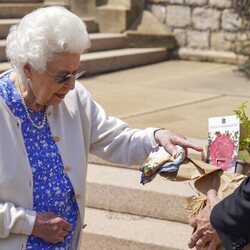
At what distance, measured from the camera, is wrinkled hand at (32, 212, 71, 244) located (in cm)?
294

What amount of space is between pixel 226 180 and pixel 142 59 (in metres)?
6.69

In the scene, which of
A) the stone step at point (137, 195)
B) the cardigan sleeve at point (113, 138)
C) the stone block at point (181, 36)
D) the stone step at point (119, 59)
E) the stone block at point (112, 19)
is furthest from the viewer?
the stone block at point (112, 19)

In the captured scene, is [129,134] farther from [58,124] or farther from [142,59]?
[142,59]

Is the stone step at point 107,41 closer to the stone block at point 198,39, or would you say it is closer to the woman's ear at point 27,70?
the stone block at point 198,39

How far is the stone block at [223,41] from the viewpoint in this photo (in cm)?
941

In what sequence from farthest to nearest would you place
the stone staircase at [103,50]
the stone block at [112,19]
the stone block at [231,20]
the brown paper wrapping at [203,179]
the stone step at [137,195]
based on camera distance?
the stone block at [112,19]
the stone block at [231,20]
the stone staircase at [103,50]
the stone step at [137,195]
the brown paper wrapping at [203,179]

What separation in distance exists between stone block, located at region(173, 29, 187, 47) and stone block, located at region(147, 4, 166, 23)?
220mm

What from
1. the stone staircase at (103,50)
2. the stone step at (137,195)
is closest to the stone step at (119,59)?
the stone staircase at (103,50)

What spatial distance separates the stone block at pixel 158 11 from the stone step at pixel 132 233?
5.49m

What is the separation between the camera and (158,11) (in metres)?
9.98

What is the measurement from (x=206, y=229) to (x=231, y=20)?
6739mm

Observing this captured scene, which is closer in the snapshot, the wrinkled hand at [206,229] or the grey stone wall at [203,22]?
the wrinkled hand at [206,229]

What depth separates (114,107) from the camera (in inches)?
266

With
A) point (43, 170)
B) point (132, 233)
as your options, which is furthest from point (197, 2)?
point (43, 170)
